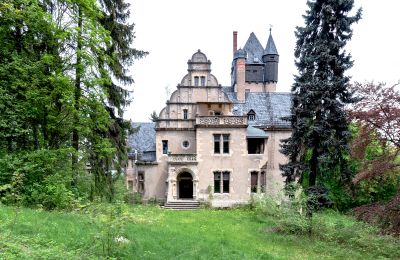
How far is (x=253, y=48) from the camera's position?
4862cm

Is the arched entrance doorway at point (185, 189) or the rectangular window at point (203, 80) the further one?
the arched entrance doorway at point (185, 189)

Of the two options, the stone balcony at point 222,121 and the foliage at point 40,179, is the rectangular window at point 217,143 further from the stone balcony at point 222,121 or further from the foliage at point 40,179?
the foliage at point 40,179

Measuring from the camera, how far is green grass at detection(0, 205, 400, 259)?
20.4ft

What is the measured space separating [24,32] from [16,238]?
1069 cm

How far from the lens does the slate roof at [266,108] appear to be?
27844 millimetres

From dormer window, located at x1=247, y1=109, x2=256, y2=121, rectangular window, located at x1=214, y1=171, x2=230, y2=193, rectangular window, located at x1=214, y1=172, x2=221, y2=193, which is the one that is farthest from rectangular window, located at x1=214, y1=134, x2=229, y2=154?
dormer window, located at x1=247, y1=109, x2=256, y2=121

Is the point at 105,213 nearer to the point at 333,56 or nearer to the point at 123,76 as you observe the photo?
the point at 123,76

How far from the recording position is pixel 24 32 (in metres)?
13.4

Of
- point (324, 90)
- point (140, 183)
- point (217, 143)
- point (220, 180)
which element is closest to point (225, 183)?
point (220, 180)

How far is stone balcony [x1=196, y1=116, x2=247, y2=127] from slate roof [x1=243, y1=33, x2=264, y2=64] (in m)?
24.1

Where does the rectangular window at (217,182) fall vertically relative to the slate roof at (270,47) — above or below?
below

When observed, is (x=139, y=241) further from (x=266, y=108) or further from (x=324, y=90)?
(x=266, y=108)

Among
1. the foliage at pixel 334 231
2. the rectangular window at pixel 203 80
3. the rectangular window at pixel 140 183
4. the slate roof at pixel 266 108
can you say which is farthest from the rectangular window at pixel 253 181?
the foliage at pixel 334 231

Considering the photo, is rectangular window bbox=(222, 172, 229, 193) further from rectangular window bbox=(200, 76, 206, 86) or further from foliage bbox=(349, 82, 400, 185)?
foliage bbox=(349, 82, 400, 185)
